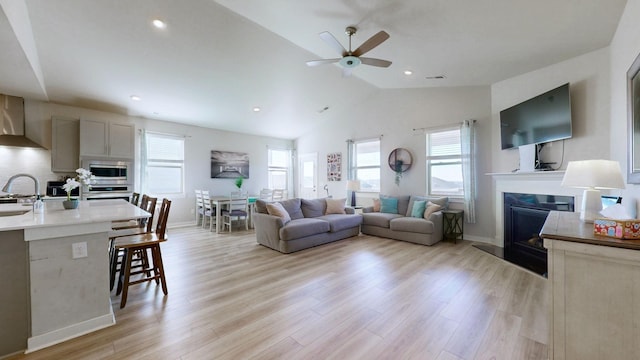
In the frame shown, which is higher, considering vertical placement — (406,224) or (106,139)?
(106,139)

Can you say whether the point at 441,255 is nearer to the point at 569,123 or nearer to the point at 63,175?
the point at 569,123

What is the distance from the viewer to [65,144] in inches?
184

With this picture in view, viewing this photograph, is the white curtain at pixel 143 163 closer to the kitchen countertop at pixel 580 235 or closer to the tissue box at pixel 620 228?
the kitchen countertop at pixel 580 235

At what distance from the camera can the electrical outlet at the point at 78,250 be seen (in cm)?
192

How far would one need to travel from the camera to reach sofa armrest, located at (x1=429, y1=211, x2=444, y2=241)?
177 inches

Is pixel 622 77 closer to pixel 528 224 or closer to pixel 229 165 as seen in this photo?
pixel 528 224

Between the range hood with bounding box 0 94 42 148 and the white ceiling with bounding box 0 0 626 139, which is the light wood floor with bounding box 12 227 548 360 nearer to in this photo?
the white ceiling with bounding box 0 0 626 139

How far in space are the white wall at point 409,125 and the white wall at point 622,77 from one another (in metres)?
1.90

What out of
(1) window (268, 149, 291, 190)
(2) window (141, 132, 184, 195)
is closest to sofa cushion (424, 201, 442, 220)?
(1) window (268, 149, 291, 190)

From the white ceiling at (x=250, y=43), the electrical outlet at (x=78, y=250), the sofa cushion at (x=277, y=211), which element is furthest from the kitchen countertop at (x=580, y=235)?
the sofa cushion at (x=277, y=211)

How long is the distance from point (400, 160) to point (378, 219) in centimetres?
158

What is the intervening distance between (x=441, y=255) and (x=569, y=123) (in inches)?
94.7

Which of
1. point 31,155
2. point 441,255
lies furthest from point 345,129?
point 31,155

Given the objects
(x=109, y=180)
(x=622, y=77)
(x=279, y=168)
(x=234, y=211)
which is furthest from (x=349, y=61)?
(x=279, y=168)
